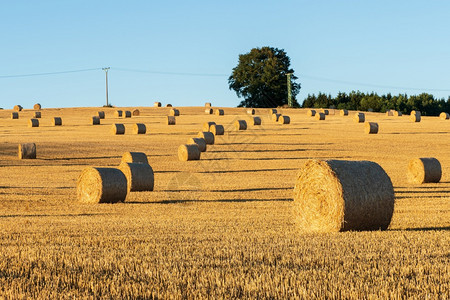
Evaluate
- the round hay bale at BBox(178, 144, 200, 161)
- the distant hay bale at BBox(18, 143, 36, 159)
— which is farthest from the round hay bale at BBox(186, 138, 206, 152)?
the distant hay bale at BBox(18, 143, 36, 159)

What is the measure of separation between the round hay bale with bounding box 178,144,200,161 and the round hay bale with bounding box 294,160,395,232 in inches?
796

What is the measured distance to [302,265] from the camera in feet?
27.8

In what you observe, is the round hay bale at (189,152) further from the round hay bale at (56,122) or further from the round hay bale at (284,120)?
the round hay bale at (56,122)

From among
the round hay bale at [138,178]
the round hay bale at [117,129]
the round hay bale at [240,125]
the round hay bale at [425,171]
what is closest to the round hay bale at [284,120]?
the round hay bale at [240,125]

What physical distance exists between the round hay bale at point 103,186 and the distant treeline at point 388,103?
81158 mm

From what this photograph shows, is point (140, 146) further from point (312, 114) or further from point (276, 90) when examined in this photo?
point (276, 90)

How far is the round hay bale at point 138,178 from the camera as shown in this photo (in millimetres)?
21831

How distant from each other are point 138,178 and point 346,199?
1059 centimetres

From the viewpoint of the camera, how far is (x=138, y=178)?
21938 millimetres

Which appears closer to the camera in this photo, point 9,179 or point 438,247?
point 438,247

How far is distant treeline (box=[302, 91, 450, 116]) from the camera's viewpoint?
101m

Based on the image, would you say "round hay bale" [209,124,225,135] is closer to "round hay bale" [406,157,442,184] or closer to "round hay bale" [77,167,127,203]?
"round hay bale" [406,157,442,184]

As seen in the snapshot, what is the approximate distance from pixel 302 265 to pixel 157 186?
15.8 metres

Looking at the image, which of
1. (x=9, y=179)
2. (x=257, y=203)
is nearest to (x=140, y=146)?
(x=9, y=179)
